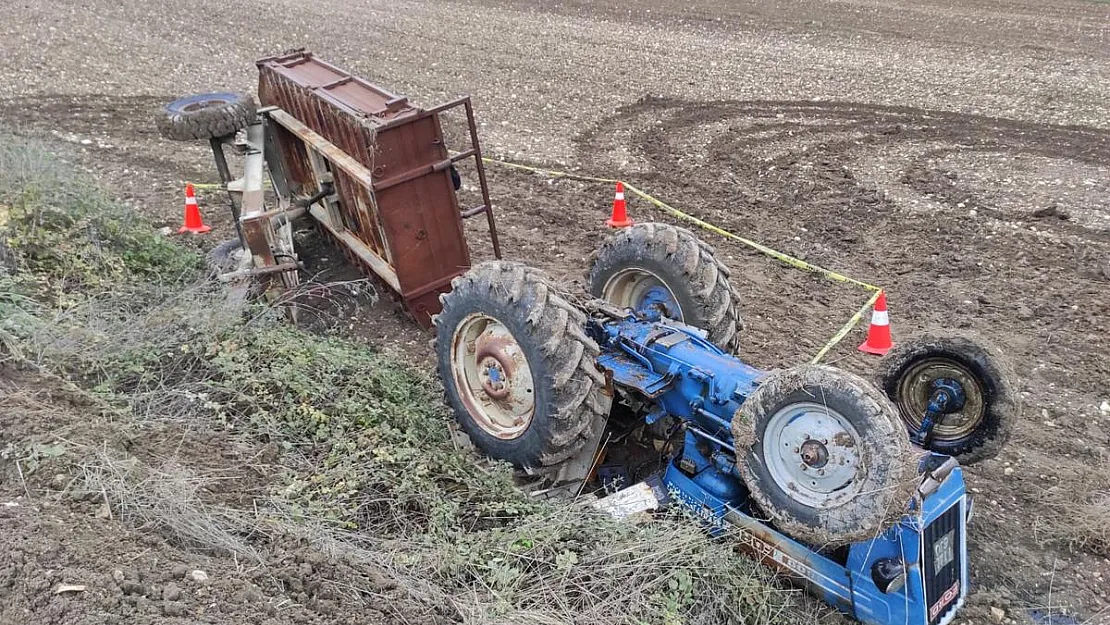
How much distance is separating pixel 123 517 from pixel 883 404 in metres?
3.35

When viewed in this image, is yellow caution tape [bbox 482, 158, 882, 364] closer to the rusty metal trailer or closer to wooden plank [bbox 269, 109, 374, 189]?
the rusty metal trailer

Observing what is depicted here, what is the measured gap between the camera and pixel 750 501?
4.29 metres

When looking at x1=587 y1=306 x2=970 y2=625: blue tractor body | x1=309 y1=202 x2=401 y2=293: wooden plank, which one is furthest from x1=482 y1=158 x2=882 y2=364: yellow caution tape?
x1=309 y1=202 x2=401 y2=293: wooden plank

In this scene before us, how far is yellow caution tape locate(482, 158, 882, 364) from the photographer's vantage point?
715 cm

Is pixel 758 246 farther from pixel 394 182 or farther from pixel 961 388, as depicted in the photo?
pixel 961 388

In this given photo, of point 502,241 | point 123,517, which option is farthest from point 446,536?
point 502,241

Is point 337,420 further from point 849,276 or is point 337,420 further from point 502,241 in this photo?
point 849,276

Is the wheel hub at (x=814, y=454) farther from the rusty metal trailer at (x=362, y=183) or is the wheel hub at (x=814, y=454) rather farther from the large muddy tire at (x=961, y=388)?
the rusty metal trailer at (x=362, y=183)

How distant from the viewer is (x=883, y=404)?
3391 mm

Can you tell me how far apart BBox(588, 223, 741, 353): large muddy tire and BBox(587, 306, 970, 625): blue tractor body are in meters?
0.33

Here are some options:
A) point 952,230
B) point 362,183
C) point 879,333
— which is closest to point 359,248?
point 362,183

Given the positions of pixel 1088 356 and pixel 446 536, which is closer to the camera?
pixel 446 536

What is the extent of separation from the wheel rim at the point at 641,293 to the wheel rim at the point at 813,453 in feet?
5.22

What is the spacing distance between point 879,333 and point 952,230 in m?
2.53
